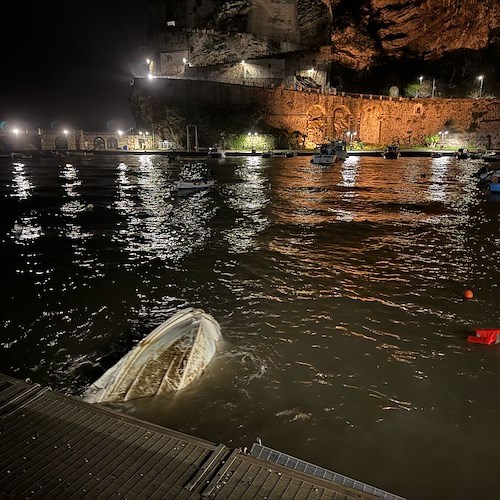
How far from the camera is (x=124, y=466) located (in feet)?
9.78

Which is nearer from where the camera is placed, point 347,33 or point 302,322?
point 302,322

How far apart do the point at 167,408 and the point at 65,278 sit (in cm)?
625

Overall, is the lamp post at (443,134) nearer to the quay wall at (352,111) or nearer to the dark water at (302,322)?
the quay wall at (352,111)

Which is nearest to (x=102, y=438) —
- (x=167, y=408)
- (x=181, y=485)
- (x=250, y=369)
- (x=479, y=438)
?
(x=181, y=485)

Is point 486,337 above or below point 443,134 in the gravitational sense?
below

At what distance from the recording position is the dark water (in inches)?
183

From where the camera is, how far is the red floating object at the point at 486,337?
6637 millimetres

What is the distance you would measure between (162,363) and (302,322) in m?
2.95

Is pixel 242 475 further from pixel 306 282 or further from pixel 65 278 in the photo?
pixel 65 278

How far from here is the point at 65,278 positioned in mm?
10008

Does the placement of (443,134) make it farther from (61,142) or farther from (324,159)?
(61,142)

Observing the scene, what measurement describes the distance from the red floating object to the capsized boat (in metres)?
4.48

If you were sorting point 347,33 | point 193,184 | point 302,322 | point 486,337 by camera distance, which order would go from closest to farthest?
point 486,337
point 302,322
point 193,184
point 347,33

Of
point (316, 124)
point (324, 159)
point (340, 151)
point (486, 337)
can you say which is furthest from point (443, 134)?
point (486, 337)
